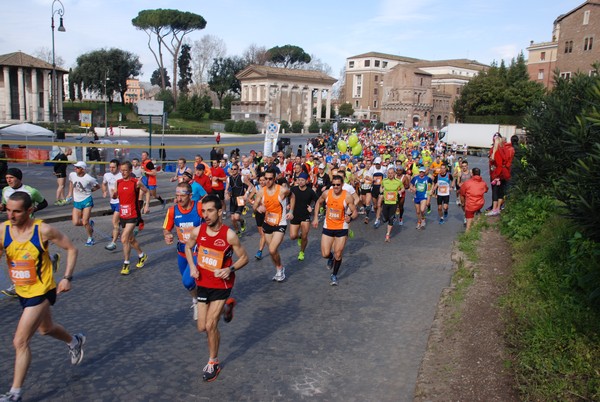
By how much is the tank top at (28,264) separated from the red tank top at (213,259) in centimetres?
145

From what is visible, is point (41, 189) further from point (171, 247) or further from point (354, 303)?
point (354, 303)

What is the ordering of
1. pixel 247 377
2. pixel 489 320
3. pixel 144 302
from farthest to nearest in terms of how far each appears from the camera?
pixel 144 302
pixel 489 320
pixel 247 377

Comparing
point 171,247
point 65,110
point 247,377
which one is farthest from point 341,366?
point 65,110

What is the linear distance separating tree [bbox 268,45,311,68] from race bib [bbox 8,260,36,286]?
4348 inches

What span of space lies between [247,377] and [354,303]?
2.83m

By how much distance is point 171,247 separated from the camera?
1071cm

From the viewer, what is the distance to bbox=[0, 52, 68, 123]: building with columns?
6072cm

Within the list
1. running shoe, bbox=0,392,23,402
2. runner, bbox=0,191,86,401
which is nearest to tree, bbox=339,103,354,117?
runner, bbox=0,191,86,401

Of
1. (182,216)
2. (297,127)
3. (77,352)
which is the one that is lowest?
(77,352)

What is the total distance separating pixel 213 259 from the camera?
5164 mm

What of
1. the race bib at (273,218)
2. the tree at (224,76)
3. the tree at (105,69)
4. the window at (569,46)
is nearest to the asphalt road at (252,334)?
the race bib at (273,218)

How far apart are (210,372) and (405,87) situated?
106 m

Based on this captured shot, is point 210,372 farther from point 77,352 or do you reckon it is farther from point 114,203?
point 114,203

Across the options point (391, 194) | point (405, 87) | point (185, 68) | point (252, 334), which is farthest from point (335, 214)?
point (405, 87)
